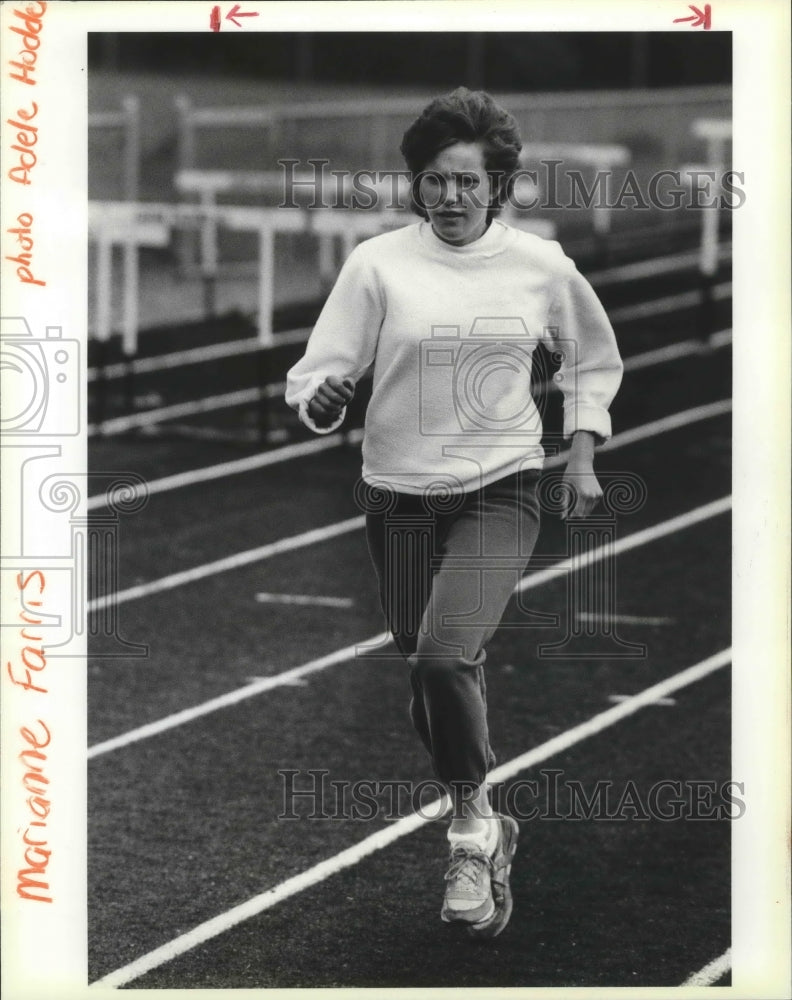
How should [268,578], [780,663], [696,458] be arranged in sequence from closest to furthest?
[780,663]
[268,578]
[696,458]

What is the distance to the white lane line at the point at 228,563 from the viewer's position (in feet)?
28.5

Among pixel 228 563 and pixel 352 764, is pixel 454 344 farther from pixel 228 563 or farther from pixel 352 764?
pixel 228 563

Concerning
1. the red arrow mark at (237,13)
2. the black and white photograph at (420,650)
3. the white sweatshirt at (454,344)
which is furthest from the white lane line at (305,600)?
the red arrow mark at (237,13)

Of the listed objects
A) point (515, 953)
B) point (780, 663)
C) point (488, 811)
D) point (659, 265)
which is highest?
point (659, 265)

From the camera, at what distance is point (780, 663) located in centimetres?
466

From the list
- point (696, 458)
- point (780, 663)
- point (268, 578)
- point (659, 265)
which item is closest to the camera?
point (780, 663)

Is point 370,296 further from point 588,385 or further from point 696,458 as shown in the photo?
point 696,458

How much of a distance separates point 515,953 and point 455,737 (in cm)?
57

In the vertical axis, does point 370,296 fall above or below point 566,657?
above

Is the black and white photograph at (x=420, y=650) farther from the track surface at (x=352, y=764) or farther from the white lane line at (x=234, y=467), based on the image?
the white lane line at (x=234, y=467)

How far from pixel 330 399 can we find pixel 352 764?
226 centimetres

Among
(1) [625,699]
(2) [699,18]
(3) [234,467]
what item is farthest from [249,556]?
(2) [699,18]

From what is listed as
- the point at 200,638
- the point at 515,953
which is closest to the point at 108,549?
the point at 200,638

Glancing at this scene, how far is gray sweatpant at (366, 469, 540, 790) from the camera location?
474cm
